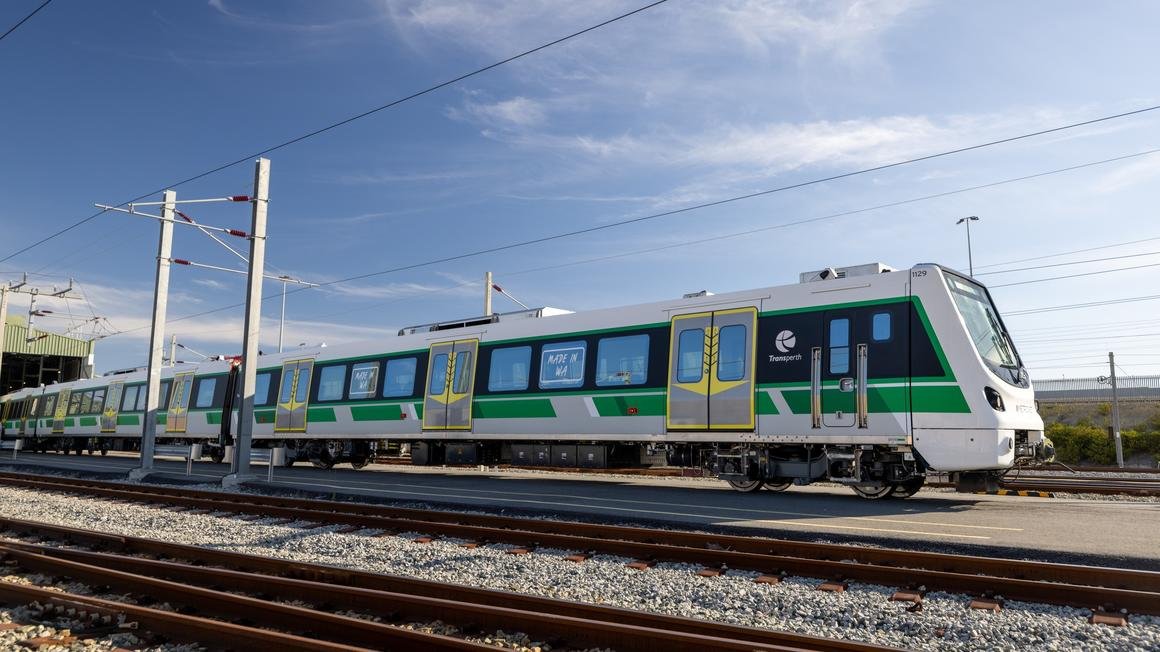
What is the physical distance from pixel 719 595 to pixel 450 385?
1278cm

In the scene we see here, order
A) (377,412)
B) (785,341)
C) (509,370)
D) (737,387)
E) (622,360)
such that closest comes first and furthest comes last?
(785,341) < (737,387) < (622,360) < (509,370) < (377,412)

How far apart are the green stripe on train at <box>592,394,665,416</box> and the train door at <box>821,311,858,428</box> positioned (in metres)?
3.21

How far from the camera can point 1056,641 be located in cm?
548

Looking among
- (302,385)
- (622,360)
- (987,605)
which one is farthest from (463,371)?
(987,605)

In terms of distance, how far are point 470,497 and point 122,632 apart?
9016mm

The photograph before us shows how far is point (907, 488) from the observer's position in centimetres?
1343

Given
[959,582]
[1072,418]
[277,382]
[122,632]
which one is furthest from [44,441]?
[1072,418]

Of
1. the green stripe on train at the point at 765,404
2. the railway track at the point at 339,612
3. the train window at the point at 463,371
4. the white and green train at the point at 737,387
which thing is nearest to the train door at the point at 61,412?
the white and green train at the point at 737,387

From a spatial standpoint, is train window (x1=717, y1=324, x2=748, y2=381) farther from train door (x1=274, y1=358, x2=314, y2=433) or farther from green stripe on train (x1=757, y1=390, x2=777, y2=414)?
train door (x1=274, y1=358, x2=314, y2=433)

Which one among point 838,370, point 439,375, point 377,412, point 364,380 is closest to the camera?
point 838,370

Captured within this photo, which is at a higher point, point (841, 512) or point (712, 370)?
point (712, 370)

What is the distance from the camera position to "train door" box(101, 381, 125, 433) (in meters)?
31.6

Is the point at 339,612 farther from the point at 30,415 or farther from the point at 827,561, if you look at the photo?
the point at 30,415

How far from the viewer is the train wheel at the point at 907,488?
518 inches
